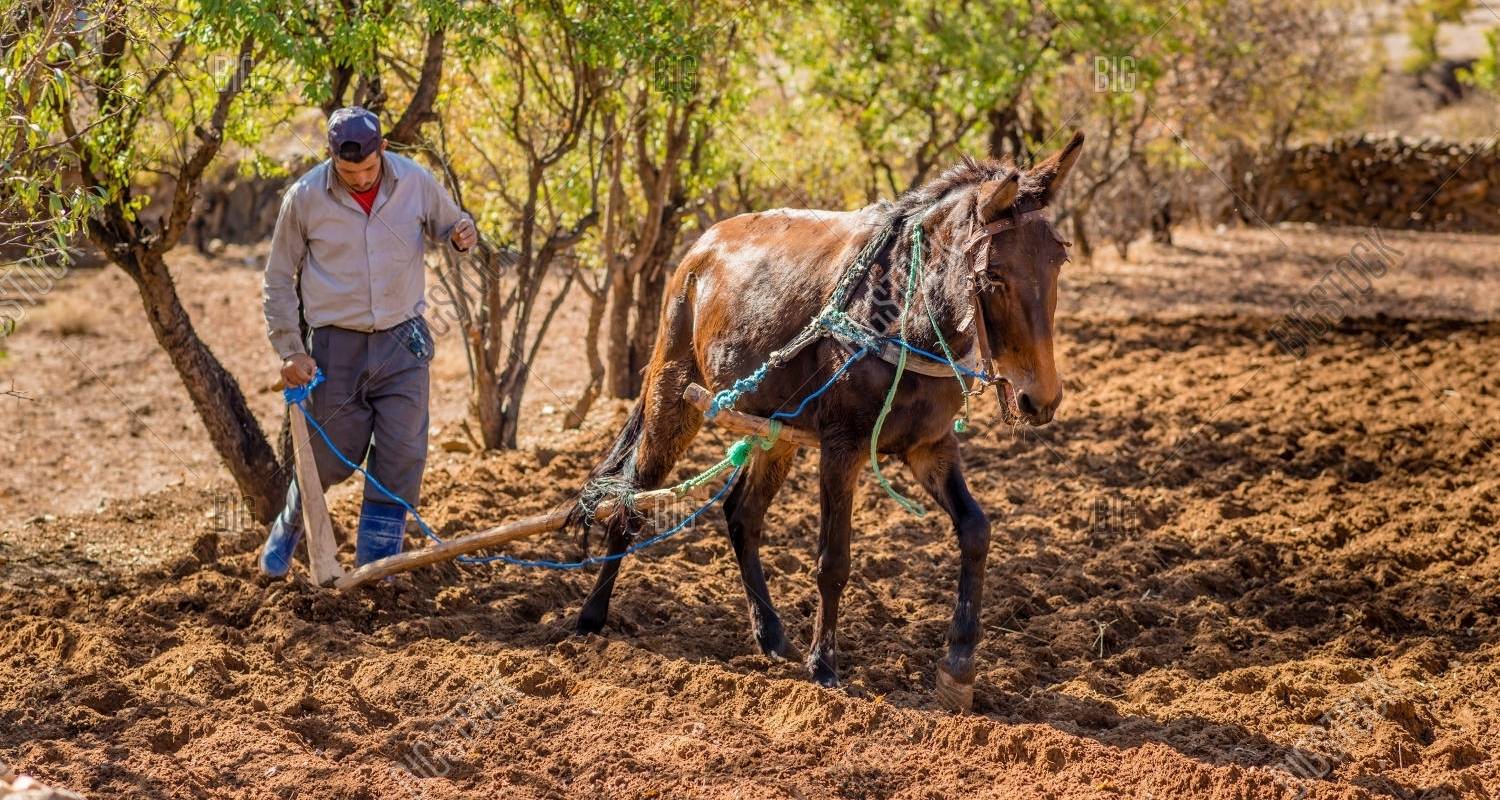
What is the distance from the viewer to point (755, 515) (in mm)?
6285

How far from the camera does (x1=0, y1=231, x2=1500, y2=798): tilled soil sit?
4.77m

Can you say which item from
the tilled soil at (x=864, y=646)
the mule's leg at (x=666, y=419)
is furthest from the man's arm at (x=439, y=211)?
the tilled soil at (x=864, y=646)

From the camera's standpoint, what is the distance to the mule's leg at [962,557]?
5.33m

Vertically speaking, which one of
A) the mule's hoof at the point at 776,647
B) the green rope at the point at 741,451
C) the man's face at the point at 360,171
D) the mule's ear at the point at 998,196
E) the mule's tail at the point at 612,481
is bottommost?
the mule's hoof at the point at 776,647

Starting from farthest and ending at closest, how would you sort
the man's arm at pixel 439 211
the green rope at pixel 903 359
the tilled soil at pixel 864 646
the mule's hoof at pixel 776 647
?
the man's arm at pixel 439 211
the mule's hoof at pixel 776 647
the green rope at pixel 903 359
the tilled soil at pixel 864 646

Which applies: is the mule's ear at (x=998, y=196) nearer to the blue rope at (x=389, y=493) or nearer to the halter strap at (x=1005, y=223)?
the halter strap at (x=1005, y=223)

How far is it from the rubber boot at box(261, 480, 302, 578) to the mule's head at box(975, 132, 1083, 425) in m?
3.22

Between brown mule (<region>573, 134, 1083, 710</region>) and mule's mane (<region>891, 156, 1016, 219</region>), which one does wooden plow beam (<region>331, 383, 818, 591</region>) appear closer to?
brown mule (<region>573, 134, 1083, 710</region>)

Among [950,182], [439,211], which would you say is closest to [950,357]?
[950,182]

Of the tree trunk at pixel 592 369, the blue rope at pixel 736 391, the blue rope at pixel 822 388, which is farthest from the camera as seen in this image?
the tree trunk at pixel 592 369

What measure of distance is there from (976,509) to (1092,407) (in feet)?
18.7

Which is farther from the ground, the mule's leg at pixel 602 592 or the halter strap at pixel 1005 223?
the halter strap at pixel 1005 223

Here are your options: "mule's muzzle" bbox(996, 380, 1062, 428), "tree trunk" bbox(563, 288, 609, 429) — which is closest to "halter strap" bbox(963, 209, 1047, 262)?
"mule's muzzle" bbox(996, 380, 1062, 428)

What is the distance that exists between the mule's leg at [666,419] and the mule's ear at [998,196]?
6.07ft
